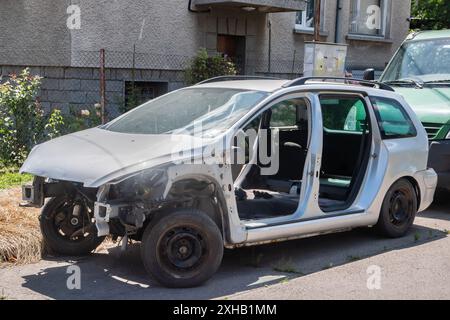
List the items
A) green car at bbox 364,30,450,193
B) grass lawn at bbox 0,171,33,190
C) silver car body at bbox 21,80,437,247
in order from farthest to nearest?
green car at bbox 364,30,450,193 < grass lawn at bbox 0,171,33,190 < silver car body at bbox 21,80,437,247

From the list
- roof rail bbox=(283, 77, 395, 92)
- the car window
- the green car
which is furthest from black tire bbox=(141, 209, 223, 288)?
the green car

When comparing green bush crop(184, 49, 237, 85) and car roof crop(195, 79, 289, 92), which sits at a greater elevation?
green bush crop(184, 49, 237, 85)

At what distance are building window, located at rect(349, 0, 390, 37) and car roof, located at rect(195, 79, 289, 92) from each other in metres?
12.1

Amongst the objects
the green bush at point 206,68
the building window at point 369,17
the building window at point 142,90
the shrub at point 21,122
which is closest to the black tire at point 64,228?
the shrub at point 21,122

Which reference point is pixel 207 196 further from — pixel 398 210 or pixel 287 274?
pixel 398 210

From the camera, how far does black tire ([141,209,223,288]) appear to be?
17.3ft

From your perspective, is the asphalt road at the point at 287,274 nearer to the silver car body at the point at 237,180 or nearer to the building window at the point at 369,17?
the silver car body at the point at 237,180

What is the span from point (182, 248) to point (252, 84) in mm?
2011

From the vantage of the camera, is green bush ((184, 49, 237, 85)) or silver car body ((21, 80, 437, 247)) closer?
silver car body ((21, 80, 437, 247))

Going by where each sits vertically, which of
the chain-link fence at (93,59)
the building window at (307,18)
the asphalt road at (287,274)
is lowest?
the asphalt road at (287,274)

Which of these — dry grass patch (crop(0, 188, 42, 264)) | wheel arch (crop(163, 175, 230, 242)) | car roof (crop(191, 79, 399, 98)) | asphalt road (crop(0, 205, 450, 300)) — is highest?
car roof (crop(191, 79, 399, 98))

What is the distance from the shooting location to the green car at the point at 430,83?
8562mm

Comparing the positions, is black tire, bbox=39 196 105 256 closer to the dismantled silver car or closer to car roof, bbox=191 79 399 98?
the dismantled silver car

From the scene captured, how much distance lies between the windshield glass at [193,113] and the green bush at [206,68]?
7002mm
